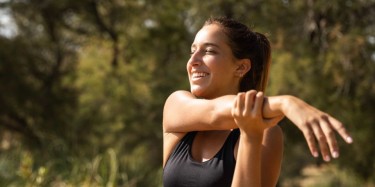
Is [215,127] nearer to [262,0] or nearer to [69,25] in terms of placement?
[262,0]

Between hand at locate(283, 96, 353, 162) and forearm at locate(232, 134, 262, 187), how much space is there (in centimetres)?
28

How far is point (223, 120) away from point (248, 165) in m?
0.16

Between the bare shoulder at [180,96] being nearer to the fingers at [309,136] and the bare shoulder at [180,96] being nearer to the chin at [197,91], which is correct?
the chin at [197,91]

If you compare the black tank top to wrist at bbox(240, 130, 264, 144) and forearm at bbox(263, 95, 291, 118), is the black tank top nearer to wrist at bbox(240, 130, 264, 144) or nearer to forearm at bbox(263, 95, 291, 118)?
wrist at bbox(240, 130, 264, 144)

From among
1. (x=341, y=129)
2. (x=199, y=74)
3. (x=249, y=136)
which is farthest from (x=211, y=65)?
(x=341, y=129)

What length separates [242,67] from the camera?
2.67 m

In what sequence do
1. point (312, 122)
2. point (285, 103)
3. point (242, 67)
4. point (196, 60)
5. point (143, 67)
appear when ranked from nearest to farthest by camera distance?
point (312, 122)
point (285, 103)
point (196, 60)
point (242, 67)
point (143, 67)

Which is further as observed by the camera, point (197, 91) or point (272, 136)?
point (197, 91)

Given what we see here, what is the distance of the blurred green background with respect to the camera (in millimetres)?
14789

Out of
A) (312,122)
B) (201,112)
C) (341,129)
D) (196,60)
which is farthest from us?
(196,60)

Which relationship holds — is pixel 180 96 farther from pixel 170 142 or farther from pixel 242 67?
pixel 242 67

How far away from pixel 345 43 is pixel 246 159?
39.4 ft

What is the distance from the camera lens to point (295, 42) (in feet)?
50.8

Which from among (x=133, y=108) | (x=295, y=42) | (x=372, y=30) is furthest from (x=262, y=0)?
(x=133, y=108)
